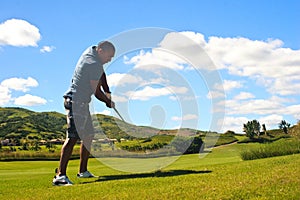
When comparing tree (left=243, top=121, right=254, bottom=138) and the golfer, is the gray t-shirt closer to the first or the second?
the golfer

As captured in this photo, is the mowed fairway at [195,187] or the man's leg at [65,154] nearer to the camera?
the mowed fairway at [195,187]

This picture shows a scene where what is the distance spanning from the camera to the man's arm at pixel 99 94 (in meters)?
7.82

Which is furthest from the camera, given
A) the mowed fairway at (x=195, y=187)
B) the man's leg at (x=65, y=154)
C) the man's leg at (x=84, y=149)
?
the man's leg at (x=84, y=149)

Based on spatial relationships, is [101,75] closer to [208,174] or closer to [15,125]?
[208,174]

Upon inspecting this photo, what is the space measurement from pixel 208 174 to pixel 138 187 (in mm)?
1596

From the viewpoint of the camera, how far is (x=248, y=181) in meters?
6.20

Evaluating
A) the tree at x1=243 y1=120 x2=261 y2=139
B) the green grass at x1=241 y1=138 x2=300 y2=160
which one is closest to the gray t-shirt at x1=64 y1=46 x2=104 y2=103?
the green grass at x1=241 y1=138 x2=300 y2=160

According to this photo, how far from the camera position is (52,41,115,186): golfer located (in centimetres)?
756

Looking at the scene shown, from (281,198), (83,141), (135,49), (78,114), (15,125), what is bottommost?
(281,198)

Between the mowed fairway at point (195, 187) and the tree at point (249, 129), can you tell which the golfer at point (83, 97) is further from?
the tree at point (249, 129)

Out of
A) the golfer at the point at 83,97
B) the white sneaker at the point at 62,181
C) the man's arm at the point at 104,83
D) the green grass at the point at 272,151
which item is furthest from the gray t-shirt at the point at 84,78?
the green grass at the point at 272,151

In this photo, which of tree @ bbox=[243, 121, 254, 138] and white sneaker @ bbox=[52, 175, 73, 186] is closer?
white sneaker @ bbox=[52, 175, 73, 186]

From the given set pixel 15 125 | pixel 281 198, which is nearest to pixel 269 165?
pixel 281 198

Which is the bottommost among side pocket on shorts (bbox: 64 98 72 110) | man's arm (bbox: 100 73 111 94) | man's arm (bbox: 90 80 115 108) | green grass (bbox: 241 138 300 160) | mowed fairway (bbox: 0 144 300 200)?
mowed fairway (bbox: 0 144 300 200)
